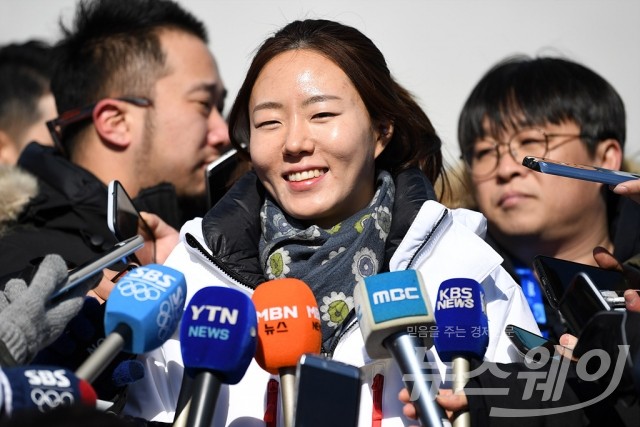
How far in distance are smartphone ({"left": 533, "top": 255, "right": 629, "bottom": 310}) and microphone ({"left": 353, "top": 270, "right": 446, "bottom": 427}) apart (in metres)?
0.35

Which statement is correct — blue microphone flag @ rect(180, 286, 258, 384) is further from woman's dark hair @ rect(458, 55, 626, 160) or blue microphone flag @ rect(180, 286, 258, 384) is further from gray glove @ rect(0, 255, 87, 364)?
woman's dark hair @ rect(458, 55, 626, 160)

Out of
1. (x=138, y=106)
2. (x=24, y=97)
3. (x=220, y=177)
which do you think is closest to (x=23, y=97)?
(x=24, y=97)

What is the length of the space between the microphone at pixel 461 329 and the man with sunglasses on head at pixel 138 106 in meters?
1.71

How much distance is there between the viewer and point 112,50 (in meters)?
3.94

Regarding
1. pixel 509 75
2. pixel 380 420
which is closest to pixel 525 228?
pixel 509 75

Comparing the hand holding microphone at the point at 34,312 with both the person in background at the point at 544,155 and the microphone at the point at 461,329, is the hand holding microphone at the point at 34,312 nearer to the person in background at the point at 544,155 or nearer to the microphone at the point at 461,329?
the microphone at the point at 461,329

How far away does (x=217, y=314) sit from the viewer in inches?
72.5

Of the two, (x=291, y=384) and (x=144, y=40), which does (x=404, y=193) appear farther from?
(x=144, y=40)

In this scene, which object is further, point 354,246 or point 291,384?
point 354,246

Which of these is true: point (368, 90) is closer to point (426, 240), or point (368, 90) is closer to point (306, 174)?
point (306, 174)

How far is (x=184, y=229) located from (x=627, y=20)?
2.54 metres

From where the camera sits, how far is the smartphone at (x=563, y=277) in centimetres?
211

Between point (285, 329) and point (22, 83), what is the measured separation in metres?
2.84

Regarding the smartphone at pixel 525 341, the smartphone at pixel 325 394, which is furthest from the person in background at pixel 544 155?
the smartphone at pixel 325 394
